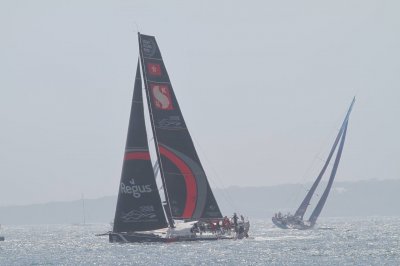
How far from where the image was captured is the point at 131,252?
69.8m

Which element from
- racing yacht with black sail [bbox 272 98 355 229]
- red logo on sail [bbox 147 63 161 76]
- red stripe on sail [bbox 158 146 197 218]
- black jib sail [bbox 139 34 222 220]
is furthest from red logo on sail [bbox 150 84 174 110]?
racing yacht with black sail [bbox 272 98 355 229]

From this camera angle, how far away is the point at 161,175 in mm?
68938

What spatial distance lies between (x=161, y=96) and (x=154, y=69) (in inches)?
72.2

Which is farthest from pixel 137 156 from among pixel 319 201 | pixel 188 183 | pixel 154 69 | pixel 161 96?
pixel 319 201

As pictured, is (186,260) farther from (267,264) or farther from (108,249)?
(108,249)

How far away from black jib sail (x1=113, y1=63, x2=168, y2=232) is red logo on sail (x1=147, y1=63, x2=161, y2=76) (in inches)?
82.0

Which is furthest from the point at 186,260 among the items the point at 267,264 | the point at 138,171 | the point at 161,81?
the point at 161,81

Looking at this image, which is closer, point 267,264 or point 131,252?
point 267,264

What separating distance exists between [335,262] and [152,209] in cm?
1428

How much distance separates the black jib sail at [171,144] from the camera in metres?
69.1

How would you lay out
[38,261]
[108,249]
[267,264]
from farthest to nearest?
[108,249] < [38,261] < [267,264]

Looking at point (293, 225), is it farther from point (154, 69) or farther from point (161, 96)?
point (154, 69)

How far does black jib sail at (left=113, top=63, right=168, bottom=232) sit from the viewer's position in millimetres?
67375

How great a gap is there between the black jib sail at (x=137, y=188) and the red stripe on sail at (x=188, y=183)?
1.95 m
